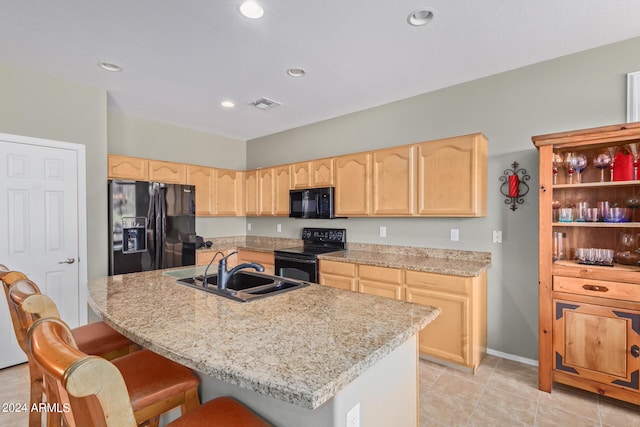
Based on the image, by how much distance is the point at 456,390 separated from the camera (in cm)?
245

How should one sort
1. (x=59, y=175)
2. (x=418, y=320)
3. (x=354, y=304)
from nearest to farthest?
(x=418, y=320) → (x=354, y=304) → (x=59, y=175)

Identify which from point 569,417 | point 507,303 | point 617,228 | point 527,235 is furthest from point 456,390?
point 617,228

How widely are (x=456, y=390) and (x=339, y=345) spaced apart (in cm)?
193

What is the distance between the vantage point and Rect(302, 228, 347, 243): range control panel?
416cm

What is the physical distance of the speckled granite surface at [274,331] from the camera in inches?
34.8

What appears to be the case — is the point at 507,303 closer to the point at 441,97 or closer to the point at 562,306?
the point at 562,306

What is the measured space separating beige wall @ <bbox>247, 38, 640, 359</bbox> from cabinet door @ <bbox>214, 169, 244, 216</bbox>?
249 centimetres

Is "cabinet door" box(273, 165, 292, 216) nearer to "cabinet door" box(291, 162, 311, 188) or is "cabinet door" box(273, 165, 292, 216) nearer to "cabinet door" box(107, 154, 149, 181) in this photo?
"cabinet door" box(291, 162, 311, 188)

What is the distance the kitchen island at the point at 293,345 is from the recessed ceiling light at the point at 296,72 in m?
2.07

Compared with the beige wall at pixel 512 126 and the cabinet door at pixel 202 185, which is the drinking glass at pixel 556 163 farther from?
the cabinet door at pixel 202 185

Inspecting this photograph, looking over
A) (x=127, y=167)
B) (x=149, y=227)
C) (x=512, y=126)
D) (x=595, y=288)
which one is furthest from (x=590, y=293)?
(x=127, y=167)

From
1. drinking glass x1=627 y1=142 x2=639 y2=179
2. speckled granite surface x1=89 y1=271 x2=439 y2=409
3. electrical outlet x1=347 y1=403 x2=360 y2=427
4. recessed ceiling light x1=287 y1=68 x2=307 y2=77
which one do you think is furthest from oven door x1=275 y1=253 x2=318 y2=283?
drinking glass x1=627 y1=142 x2=639 y2=179

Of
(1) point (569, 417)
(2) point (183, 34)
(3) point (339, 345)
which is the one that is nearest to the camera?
(3) point (339, 345)

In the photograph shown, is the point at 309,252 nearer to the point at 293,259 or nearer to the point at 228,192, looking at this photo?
the point at 293,259
